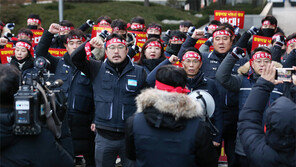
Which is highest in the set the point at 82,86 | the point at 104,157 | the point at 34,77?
the point at 34,77

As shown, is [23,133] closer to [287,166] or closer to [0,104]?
[0,104]

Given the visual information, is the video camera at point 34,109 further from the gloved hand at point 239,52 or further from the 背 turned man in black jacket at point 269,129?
the gloved hand at point 239,52

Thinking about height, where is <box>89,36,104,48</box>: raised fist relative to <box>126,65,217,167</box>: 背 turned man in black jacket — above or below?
above

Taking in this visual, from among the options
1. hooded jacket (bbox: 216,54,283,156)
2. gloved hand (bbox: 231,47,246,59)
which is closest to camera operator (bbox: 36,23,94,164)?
hooded jacket (bbox: 216,54,283,156)

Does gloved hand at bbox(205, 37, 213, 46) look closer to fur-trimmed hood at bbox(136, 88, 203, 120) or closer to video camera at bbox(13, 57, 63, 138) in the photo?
fur-trimmed hood at bbox(136, 88, 203, 120)

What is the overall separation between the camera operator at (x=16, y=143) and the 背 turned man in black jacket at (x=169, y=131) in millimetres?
680

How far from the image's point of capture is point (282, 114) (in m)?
2.62

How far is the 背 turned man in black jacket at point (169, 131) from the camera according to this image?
3.08m

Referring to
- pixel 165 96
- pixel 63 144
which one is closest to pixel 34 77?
pixel 63 144

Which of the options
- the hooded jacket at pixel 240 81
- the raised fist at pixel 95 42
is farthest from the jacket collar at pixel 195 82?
the raised fist at pixel 95 42

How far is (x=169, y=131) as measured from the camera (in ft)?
10.2

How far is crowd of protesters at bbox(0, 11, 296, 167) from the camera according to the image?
291cm

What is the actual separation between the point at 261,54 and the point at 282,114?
2664 millimetres

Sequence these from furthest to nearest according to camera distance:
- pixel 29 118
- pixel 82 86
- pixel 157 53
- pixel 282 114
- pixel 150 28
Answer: pixel 150 28 → pixel 157 53 → pixel 82 86 → pixel 29 118 → pixel 282 114
